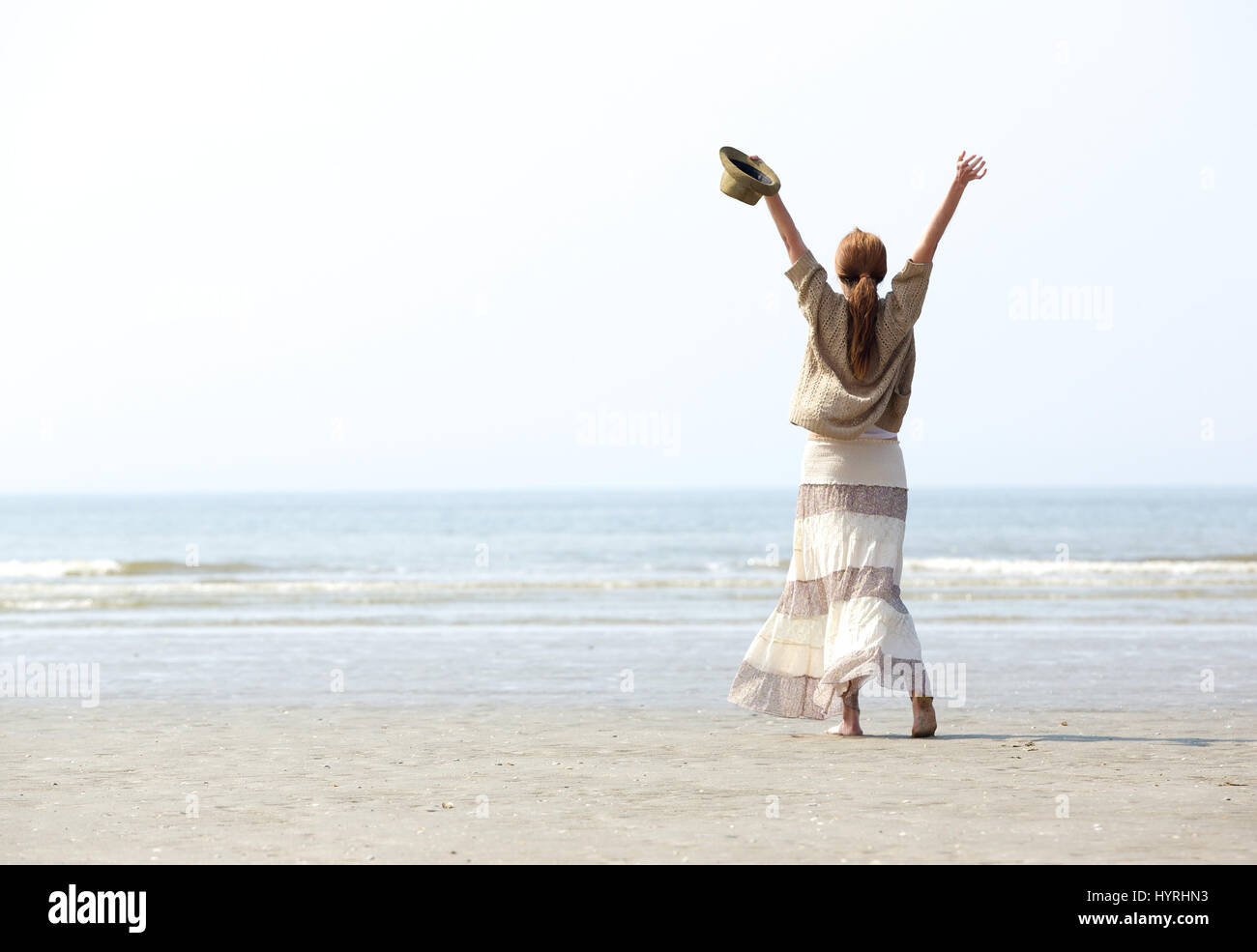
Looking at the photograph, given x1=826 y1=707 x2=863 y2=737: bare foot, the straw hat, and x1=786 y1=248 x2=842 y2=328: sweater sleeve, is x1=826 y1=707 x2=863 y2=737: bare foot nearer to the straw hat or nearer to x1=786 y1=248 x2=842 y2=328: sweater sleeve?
x1=786 y1=248 x2=842 y2=328: sweater sleeve

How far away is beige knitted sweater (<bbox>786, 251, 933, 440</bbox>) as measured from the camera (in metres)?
5.23

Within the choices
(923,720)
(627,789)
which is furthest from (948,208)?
(627,789)

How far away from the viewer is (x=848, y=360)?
527 cm

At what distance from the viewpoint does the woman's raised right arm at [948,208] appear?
5.21 metres

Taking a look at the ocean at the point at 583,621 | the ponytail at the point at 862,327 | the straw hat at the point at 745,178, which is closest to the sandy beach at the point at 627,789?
the ocean at the point at 583,621

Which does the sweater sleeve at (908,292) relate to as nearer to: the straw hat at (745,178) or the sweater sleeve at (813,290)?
the sweater sleeve at (813,290)

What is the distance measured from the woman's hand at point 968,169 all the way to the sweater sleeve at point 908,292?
357mm

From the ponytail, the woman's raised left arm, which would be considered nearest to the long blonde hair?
the ponytail

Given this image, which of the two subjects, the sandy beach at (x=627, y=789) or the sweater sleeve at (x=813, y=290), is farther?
the sweater sleeve at (x=813, y=290)

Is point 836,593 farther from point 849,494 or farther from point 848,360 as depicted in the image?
point 848,360
